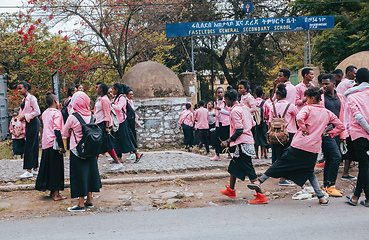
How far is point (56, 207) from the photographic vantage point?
584 centimetres

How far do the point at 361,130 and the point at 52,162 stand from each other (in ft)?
17.0

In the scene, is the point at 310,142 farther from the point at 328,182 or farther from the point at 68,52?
the point at 68,52

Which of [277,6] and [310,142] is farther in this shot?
[277,6]

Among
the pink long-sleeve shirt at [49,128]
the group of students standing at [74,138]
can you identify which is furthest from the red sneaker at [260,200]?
the pink long-sleeve shirt at [49,128]

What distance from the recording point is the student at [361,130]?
516 cm

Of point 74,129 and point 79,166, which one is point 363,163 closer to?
point 79,166

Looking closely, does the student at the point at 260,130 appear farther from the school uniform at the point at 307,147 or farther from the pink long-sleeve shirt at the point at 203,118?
the school uniform at the point at 307,147

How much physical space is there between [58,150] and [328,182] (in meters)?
4.77

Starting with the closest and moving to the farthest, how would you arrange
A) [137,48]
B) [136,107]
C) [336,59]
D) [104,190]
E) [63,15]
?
[104,190] < [136,107] < [63,15] < [137,48] < [336,59]

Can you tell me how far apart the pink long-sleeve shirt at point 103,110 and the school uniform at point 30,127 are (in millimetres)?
1310

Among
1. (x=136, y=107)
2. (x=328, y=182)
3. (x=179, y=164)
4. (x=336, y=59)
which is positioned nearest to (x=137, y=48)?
(x=136, y=107)

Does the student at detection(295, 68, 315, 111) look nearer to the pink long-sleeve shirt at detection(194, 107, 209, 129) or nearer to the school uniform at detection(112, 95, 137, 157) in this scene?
the school uniform at detection(112, 95, 137, 157)

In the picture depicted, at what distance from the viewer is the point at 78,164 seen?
5508 millimetres

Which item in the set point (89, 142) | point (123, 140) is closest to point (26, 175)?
point (123, 140)
